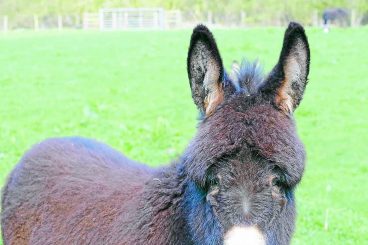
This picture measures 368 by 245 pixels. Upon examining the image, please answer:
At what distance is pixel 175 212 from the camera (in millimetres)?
4082

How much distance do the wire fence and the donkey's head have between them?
186ft

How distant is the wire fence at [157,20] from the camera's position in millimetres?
68500

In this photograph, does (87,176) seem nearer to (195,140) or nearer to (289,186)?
(195,140)

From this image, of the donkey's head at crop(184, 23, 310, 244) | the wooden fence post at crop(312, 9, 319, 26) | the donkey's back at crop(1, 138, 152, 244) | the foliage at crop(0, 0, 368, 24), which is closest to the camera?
the donkey's head at crop(184, 23, 310, 244)

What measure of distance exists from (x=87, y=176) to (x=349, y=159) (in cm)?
845

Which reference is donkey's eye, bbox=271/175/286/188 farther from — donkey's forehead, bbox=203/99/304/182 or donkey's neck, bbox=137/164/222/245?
donkey's neck, bbox=137/164/222/245

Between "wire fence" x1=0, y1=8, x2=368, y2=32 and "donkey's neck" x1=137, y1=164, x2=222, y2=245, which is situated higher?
"donkey's neck" x1=137, y1=164, x2=222, y2=245

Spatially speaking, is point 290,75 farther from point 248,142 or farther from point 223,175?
point 223,175

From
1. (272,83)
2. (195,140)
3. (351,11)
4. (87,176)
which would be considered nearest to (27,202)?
(87,176)

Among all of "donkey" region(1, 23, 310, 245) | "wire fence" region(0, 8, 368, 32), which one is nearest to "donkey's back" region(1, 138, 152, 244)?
"donkey" region(1, 23, 310, 245)

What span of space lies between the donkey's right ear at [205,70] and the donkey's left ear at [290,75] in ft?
0.90

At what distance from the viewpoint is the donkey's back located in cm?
456

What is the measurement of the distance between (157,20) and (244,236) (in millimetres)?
66505

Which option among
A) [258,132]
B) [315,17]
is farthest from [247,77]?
[315,17]
